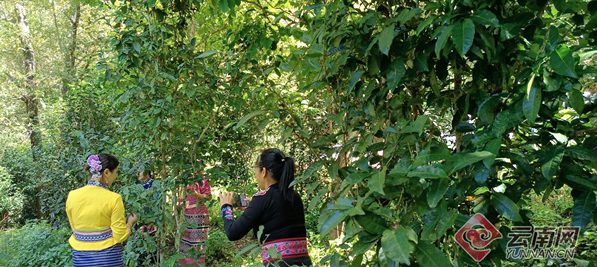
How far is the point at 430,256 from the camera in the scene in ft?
3.25

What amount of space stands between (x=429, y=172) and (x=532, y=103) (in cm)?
29

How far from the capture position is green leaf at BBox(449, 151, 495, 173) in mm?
968

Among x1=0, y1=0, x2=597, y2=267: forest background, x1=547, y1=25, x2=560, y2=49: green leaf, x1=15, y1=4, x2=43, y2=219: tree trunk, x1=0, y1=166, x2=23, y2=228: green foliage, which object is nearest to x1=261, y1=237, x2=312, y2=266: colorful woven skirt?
x1=0, y1=0, x2=597, y2=267: forest background

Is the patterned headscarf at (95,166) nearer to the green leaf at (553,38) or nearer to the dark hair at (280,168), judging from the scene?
the dark hair at (280,168)

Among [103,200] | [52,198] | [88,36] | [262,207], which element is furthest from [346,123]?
[88,36]

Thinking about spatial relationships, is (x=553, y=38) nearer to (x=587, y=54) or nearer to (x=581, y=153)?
(x=587, y=54)

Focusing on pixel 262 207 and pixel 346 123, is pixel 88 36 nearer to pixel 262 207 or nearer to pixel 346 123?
pixel 262 207

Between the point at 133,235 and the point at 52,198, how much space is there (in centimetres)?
277

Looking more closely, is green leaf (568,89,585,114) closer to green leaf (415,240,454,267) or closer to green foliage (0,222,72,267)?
green leaf (415,240,454,267)

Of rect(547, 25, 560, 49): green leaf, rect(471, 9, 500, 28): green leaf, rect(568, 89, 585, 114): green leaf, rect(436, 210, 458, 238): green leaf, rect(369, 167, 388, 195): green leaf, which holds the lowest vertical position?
rect(436, 210, 458, 238): green leaf

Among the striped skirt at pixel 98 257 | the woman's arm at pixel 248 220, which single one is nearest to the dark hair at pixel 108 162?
the striped skirt at pixel 98 257

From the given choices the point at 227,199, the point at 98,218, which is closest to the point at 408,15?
the point at 227,199

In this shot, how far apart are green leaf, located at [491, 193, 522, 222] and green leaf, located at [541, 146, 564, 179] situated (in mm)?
114

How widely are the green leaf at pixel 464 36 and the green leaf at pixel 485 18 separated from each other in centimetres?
3
